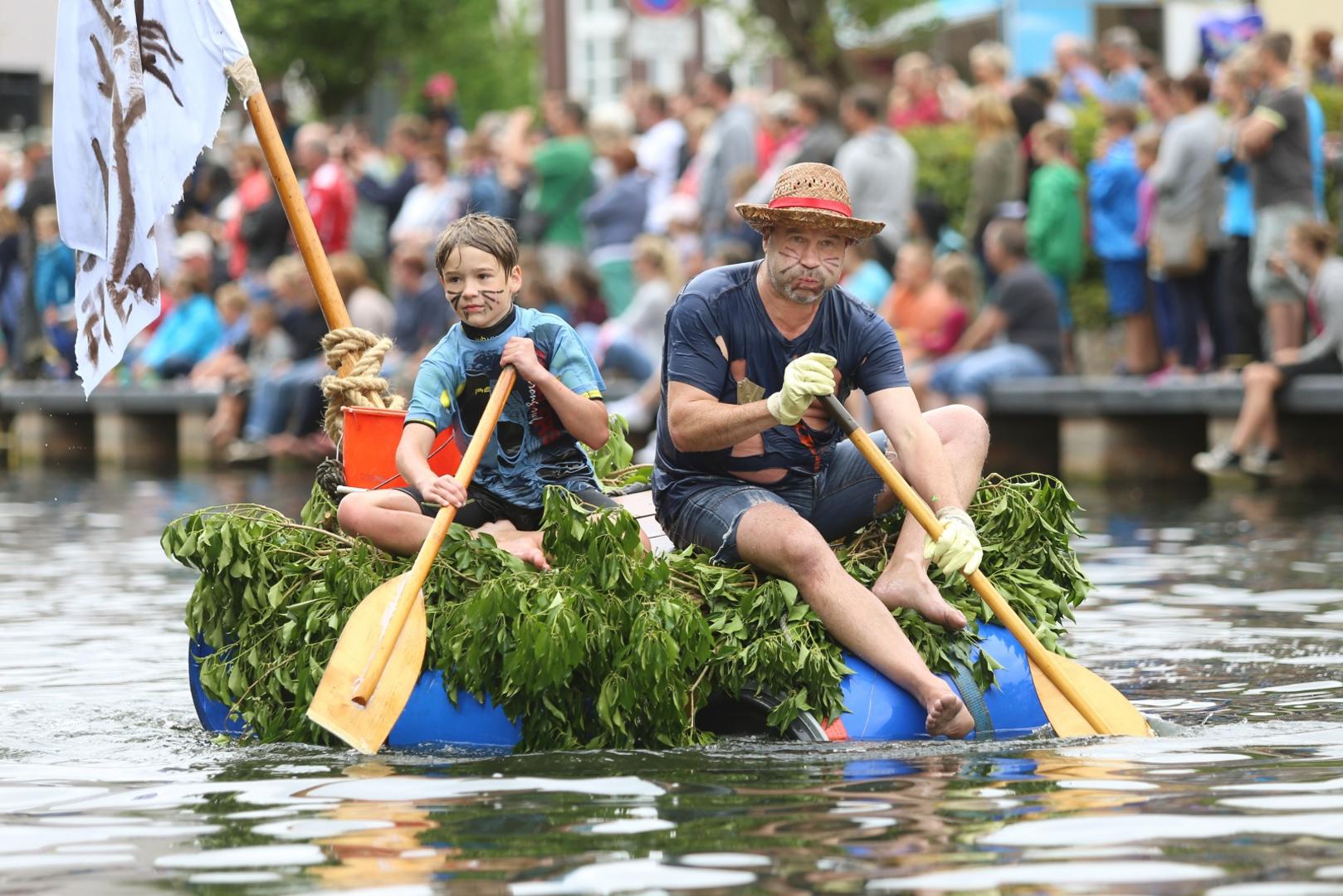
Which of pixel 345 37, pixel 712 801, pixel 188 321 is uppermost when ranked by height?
pixel 345 37

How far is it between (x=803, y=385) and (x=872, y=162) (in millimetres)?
9452

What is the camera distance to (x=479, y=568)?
7.56m

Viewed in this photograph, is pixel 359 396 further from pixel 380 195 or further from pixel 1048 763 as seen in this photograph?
pixel 380 195

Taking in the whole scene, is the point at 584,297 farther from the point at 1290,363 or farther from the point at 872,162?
the point at 1290,363

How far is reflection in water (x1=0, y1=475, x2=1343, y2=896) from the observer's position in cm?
539

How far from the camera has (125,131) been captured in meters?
8.53

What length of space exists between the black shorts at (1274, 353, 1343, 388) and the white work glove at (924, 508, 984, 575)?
327 inches

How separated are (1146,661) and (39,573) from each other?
6.15 metres

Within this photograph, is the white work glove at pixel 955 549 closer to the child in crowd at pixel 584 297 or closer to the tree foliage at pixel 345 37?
the child in crowd at pixel 584 297

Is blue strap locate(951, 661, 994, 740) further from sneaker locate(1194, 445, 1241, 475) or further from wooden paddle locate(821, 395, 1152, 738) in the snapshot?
sneaker locate(1194, 445, 1241, 475)

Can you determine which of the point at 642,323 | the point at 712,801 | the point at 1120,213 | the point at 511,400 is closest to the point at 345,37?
the point at 642,323

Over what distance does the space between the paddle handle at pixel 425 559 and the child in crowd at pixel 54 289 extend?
56.1ft

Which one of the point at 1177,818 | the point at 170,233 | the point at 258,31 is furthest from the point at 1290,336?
the point at 258,31

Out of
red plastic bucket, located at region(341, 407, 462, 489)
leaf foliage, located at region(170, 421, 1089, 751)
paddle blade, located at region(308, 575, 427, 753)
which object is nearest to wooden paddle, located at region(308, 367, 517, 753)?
paddle blade, located at region(308, 575, 427, 753)
